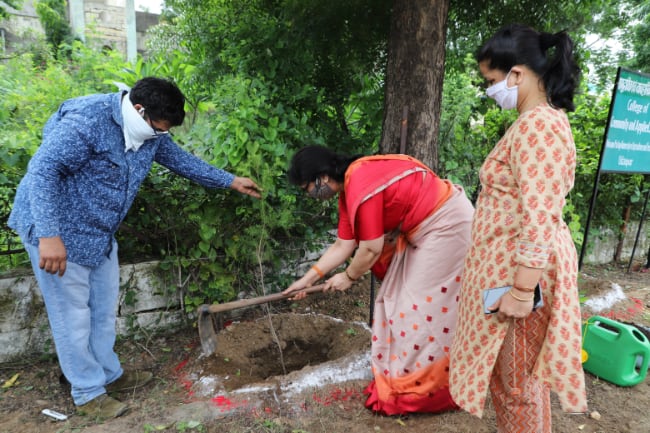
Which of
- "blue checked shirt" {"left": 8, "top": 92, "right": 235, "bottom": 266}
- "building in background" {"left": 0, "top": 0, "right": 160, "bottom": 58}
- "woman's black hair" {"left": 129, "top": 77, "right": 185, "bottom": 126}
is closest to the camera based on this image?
"blue checked shirt" {"left": 8, "top": 92, "right": 235, "bottom": 266}

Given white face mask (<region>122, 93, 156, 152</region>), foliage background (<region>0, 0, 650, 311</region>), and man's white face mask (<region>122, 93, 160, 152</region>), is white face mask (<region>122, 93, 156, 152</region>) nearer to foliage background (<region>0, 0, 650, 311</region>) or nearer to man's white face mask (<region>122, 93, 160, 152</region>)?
man's white face mask (<region>122, 93, 160, 152</region>)

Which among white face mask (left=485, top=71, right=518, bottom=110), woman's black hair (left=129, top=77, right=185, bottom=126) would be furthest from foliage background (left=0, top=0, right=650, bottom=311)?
white face mask (left=485, top=71, right=518, bottom=110)

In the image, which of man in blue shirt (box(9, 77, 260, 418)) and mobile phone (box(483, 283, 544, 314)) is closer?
mobile phone (box(483, 283, 544, 314))

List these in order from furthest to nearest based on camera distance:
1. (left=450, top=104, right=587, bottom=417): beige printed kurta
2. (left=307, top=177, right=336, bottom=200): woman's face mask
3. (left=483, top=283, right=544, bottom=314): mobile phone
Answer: (left=307, top=177, right=336, bottom=200): woman's face mask → (left=483, top=283, right=544, bottom=314): mobile phone → (left=450, top=104, right=587, bottom=417): beige printed kurta

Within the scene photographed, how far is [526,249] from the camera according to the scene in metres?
1.48

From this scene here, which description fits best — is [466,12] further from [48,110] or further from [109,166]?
[48,110]

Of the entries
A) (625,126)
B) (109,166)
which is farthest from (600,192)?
(109,166)

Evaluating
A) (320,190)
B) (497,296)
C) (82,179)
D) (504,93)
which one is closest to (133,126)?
(82,179)

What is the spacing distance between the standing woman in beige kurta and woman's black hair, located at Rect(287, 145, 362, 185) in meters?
0.84

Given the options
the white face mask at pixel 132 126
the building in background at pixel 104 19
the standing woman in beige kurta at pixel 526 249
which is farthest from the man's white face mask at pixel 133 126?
the building in background at pixel 104 19

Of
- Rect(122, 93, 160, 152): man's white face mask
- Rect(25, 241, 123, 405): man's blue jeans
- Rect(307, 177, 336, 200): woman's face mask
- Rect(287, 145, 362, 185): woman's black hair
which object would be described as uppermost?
Rect(122, 93, 160, 152): man's white face mask

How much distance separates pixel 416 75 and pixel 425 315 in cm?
175

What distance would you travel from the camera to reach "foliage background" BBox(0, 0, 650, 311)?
2.88m

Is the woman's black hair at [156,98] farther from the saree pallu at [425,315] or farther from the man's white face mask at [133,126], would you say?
the saree pallu at [425,315]
